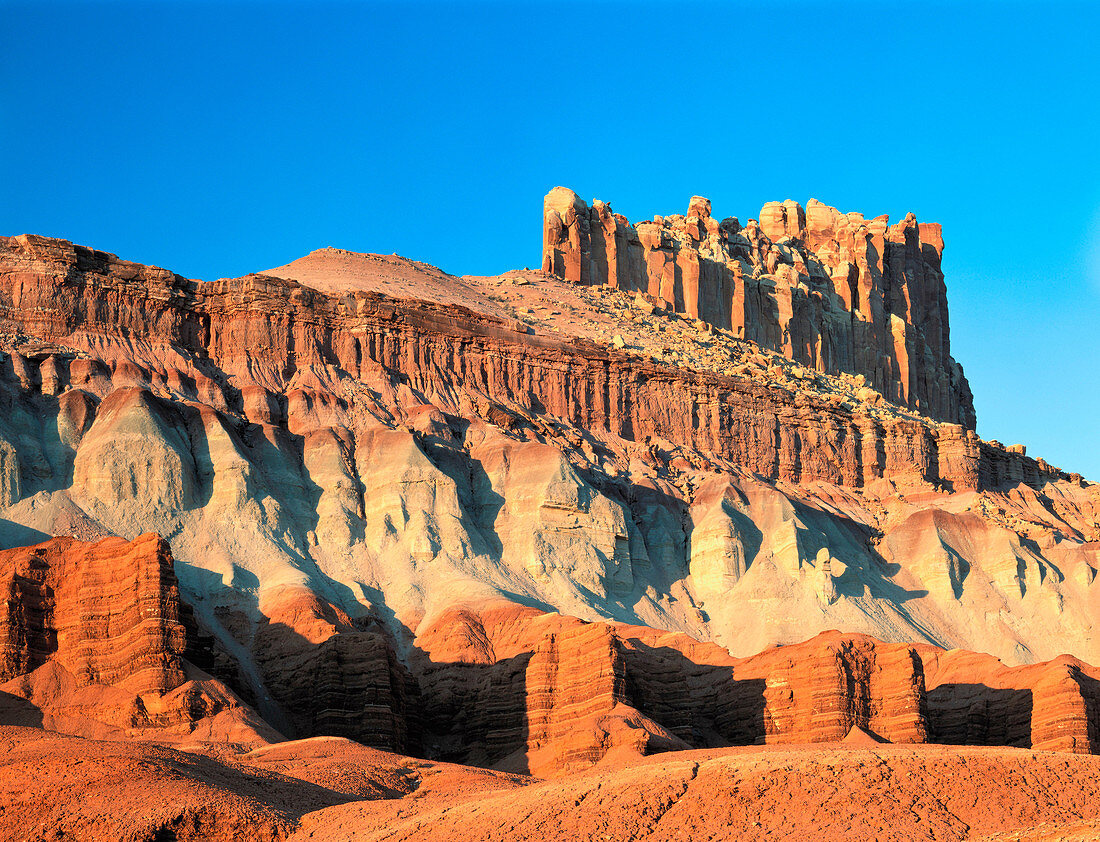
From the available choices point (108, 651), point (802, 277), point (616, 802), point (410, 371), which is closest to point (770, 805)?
point (616, 802)

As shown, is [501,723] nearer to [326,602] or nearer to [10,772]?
[326,602]

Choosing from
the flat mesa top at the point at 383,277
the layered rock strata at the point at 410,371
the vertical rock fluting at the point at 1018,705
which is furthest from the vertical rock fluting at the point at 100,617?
the flat mesa top at the point at 383,277

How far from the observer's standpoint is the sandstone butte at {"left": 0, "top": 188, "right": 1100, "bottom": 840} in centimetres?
3047

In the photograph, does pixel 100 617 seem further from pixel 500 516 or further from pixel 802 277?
pixel 802 277

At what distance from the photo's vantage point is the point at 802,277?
12612cm

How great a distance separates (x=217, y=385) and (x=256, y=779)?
38073 mm

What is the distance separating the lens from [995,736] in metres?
52.1

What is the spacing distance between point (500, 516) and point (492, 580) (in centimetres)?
631

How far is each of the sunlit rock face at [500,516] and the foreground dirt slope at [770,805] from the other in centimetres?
1228

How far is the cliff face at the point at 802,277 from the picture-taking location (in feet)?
374

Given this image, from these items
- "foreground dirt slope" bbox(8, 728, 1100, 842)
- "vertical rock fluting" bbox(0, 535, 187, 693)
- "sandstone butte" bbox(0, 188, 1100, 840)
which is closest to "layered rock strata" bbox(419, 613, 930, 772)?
"sandstone butte" bbox(0, 188, 1100, 840)

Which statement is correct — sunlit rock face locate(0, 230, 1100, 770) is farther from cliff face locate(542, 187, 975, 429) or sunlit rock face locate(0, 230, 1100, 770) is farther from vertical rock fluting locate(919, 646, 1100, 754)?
cliff face locate(542, 187, 975, 429)

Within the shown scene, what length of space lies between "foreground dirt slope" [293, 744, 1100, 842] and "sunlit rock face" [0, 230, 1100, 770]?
1228cm

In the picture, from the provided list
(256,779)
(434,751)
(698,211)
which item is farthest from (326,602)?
(698,211)
